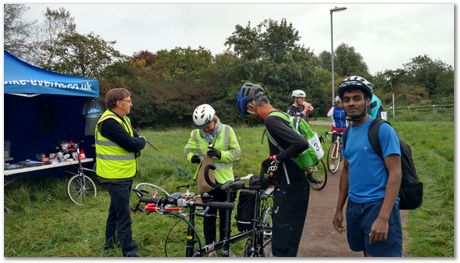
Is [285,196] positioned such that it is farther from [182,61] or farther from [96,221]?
[182,61]

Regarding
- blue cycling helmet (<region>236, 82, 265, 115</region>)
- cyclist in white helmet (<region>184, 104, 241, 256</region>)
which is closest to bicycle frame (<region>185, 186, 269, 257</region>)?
cyclist in white helmet (<region>184, 104, 241, 256</region>)

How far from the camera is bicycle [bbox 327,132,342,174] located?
8.27m

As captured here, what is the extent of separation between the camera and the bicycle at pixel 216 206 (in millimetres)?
2785

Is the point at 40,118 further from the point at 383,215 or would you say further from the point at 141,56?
the point at 141,56

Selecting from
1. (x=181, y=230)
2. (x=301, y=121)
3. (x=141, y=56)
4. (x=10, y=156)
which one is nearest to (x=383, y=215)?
(x=301, y=121)

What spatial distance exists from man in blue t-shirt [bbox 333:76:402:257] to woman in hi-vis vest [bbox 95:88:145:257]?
217 cm

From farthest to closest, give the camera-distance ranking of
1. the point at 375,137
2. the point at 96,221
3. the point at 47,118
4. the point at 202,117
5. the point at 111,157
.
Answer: the point at 47,118, the point at 96,221, the point at 111,157, the point at 202,117, the point at 375,137

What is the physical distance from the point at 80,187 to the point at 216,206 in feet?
15.2

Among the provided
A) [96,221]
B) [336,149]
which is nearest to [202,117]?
[96,221]

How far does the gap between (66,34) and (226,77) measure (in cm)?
1289

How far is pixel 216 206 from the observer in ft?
9.20

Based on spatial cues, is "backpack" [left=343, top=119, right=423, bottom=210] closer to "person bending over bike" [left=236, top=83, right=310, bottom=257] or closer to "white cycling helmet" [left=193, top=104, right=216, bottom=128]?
"person bending over bike" [left=236, top=83, right=310, bottom=257]

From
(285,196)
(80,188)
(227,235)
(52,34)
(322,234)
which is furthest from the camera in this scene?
(52,34)

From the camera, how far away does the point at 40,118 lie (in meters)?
7.51
